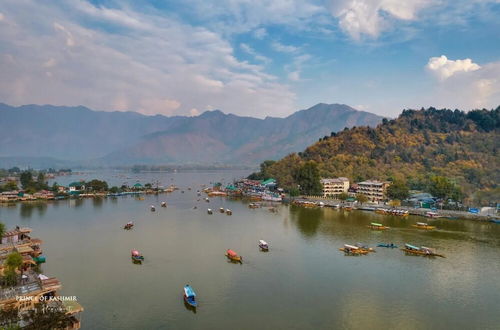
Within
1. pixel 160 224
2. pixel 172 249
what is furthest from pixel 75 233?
pixel 172 249

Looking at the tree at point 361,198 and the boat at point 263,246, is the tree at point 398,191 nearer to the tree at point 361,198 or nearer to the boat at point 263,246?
the tree at point 361,198

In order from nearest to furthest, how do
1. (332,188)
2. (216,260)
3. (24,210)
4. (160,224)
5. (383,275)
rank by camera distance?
(383,275), (216,260), (160,224), (24,210), (332,188)

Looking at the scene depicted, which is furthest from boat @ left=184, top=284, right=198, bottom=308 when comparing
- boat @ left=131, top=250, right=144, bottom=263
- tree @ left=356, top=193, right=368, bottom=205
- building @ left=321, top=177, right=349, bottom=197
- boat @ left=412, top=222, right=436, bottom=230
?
building @ left=321, top=177, right=349, bottom=197

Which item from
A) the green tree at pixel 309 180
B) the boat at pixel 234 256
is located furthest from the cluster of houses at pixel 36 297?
the green tree at pixel 309 180

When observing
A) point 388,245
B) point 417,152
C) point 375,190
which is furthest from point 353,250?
point 417,152

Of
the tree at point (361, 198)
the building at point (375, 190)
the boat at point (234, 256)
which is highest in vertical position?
the building at point (375, 190)

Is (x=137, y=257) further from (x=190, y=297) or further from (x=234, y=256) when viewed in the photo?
(x=190, y=297)

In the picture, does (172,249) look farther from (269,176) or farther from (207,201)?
(269,176)
